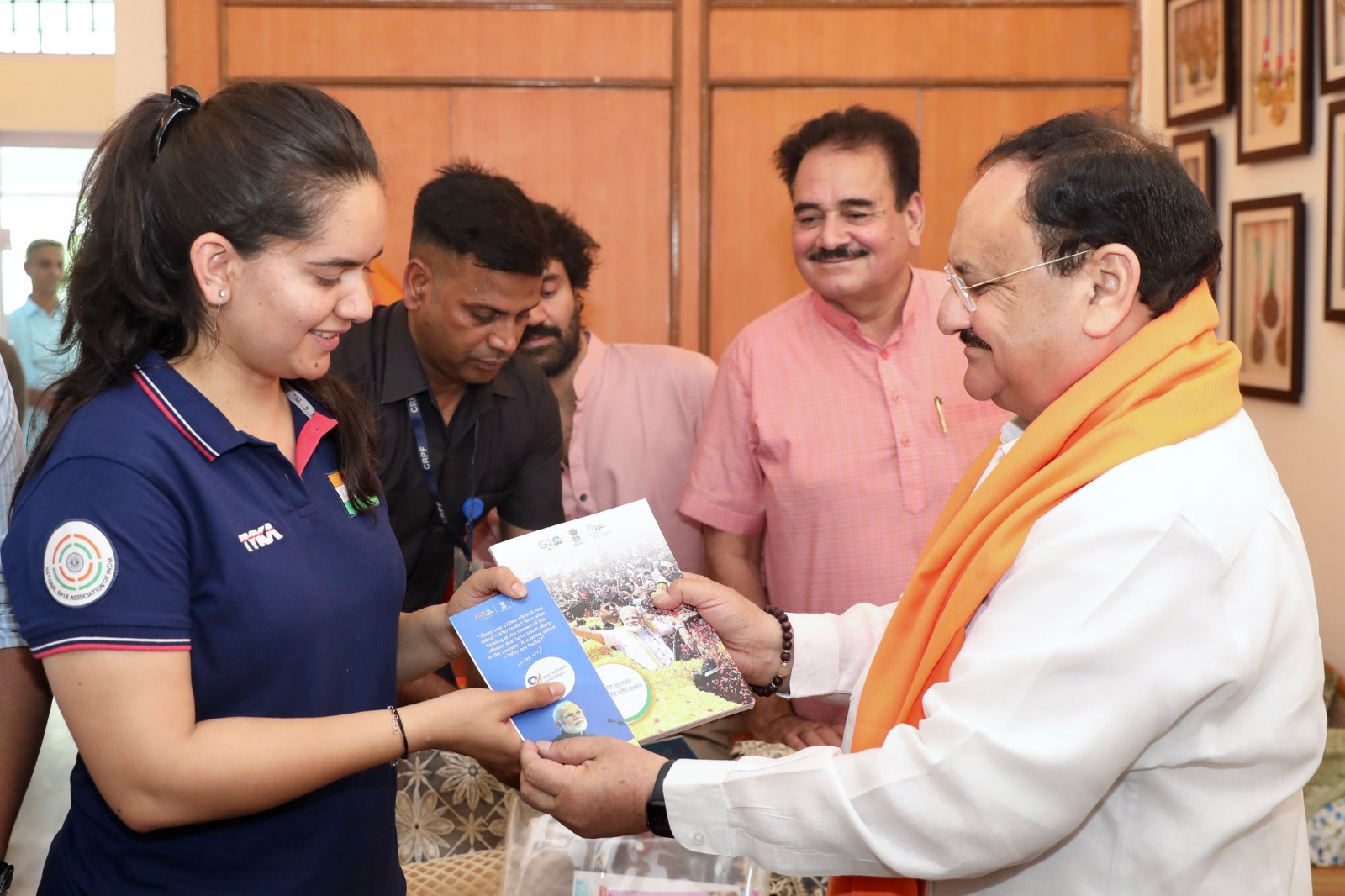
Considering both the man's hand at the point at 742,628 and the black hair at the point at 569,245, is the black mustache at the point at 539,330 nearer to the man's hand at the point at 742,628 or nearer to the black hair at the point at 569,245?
the black hair at the point at 569,245

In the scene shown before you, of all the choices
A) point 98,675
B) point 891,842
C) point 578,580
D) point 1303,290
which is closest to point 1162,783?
point 891,842

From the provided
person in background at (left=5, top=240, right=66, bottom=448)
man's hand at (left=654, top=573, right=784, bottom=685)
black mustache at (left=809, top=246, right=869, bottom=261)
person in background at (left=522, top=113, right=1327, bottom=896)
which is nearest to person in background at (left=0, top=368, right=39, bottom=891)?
person in background at (left=522, top=113, right=1327, bottom=896)

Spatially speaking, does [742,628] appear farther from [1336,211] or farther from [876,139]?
[1336,211]

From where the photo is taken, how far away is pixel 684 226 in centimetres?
568

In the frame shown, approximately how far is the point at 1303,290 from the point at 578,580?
123 inches

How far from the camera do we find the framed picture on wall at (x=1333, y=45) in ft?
11.5

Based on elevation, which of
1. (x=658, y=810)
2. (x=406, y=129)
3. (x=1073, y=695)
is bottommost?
(x=658, y=810)

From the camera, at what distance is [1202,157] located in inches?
175

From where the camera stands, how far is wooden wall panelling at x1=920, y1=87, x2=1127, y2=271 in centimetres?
560

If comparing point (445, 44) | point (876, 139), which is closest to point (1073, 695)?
point (876, 139)

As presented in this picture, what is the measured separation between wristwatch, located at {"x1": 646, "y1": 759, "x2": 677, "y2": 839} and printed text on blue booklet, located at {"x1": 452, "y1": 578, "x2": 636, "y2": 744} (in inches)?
5.1

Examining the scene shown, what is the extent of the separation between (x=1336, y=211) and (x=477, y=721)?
3.29 meters

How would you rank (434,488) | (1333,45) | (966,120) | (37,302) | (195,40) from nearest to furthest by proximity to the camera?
1. (434,488)
2. (1333,45)
3. (195,40)
4. (966,120)
5. (37,302)

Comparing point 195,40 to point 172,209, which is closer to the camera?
point 172,209
